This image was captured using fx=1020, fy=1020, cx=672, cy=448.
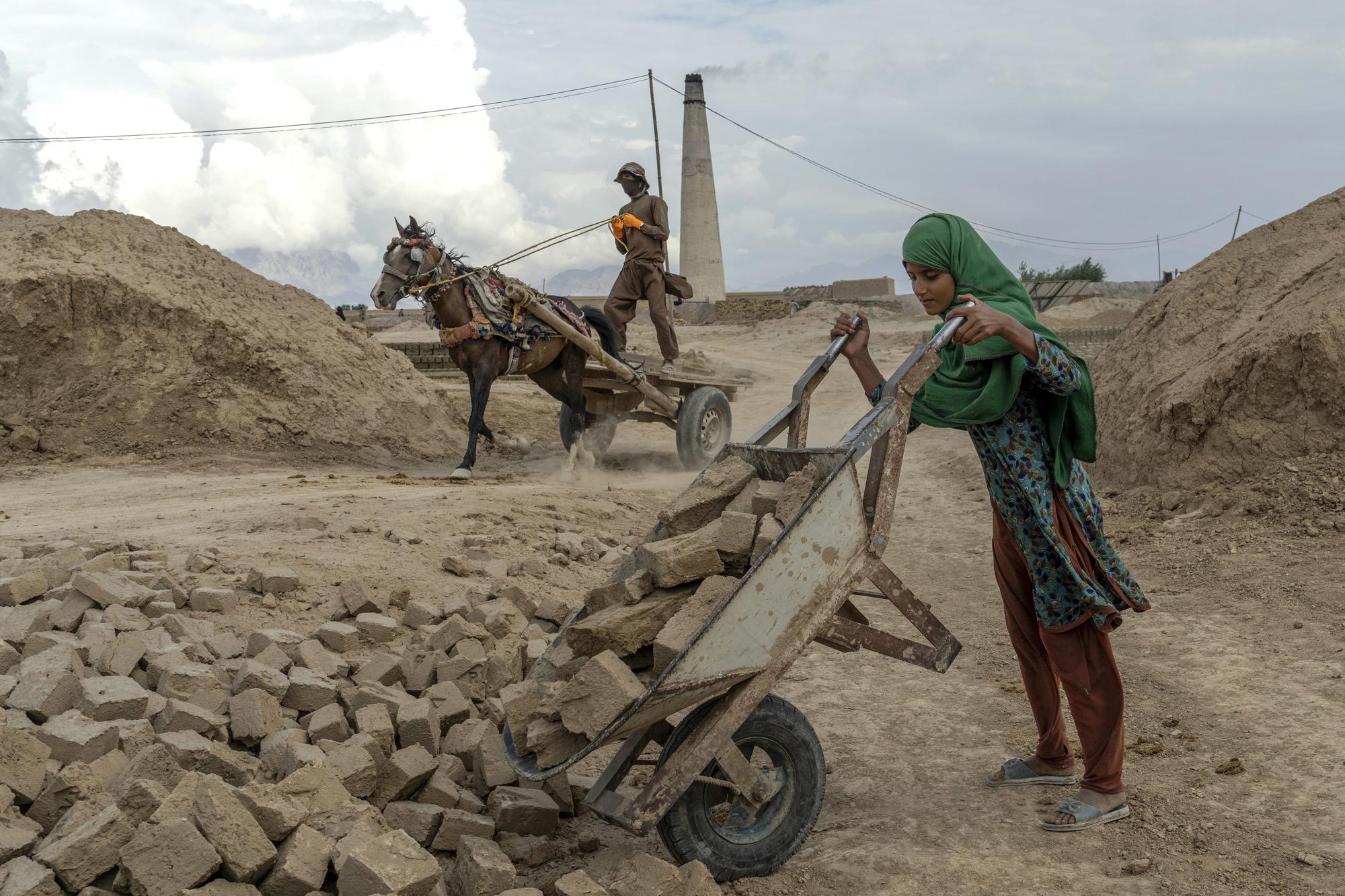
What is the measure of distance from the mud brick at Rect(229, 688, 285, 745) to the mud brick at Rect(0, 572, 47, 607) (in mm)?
1451

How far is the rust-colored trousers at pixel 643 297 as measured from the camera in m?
10.2

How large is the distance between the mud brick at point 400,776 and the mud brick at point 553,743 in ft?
2.32

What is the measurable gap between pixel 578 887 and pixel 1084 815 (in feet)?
5.19

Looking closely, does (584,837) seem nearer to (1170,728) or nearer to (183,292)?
(1170,728)

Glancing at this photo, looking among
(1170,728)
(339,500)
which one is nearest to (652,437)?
(339,500)

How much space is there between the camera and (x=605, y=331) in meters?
9.92

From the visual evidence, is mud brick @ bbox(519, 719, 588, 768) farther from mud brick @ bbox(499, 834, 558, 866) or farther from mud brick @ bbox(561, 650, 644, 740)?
mud brick @ bbox(499, 834, 558, 866)

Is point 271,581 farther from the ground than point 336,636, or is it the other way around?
point 271,581

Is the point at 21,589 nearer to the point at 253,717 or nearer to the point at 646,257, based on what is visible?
the point at 253,717

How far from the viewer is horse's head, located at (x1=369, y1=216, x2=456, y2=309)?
850 cm

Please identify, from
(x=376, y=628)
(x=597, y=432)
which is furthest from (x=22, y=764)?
(x=597, y=432)

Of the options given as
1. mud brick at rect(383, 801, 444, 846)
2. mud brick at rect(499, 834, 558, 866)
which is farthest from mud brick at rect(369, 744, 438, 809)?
mud brick at rect(499, 834, 558, 866)

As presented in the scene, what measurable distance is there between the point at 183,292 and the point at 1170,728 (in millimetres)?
9707

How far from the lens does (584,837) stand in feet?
10.9
